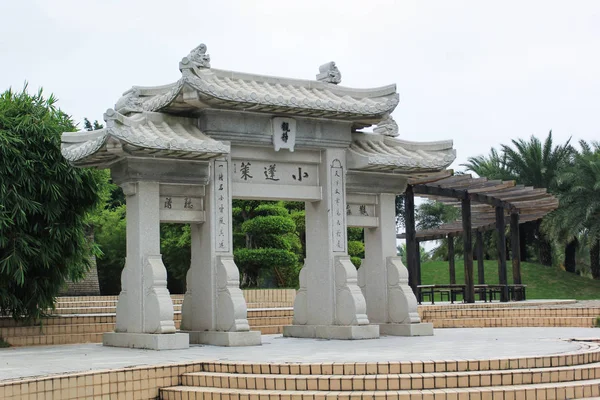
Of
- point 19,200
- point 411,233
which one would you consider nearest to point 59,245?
point 19,200

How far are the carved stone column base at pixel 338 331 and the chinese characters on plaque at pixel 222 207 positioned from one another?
1911 millimetres

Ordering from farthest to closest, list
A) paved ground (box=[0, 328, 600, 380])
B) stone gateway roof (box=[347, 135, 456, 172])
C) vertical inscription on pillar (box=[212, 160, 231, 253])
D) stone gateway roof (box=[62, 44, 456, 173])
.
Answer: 1. stone gateway roof (box=[347, 135, 456, 172])
2. vertical inscription on pillar (box=[212, 160, 231, 253])
3. stone gateway roof (box=[62, 44, 456, 173])
4. paved ground (box=[0, 328, 600, 380])

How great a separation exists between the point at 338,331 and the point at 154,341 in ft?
9.28

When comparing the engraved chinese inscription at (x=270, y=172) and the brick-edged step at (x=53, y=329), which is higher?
the engraved chinese inscription at (x=270, y=172)

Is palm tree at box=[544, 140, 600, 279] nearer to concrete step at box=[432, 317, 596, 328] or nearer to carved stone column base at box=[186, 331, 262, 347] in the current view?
concrete step at box=[432, 317, 596, 328]

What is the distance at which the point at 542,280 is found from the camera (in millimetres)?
28812

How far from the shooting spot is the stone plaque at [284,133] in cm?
1223

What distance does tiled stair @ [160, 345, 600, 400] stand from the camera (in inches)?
303

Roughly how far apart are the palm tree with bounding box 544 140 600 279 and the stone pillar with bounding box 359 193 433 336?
15289 millimetres

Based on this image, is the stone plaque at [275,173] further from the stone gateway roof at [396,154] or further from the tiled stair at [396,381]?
the tiled stair at [396,381]

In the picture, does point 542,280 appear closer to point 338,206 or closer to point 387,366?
point 338,206

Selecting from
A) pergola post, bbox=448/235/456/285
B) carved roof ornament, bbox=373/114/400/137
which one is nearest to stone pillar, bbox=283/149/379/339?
carved roof ornament, bbox=373/114/400/137

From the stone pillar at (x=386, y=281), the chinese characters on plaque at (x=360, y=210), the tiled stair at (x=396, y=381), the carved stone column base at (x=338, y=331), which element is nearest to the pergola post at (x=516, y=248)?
the stone pillar at (x=386, y=281)

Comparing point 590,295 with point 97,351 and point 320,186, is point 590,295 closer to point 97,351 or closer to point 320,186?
point 320,186
